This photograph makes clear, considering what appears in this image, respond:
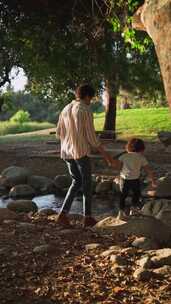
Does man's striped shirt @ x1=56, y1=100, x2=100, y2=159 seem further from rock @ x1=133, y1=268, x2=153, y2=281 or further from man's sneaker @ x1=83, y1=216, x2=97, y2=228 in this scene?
rock @ x1=133, y1=268, x2=153, y2=281

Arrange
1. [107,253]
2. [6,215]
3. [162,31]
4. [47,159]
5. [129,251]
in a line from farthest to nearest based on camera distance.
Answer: [47,159] → [6,215] → [129,251] → [107,253] → [162,31]

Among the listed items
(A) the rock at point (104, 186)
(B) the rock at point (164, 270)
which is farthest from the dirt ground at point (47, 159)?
(B) the rock at point (164, 270)

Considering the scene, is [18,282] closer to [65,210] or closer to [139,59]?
[65,210]

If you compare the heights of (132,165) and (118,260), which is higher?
(132,165)

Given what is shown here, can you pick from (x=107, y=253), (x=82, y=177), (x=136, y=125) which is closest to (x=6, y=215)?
(x=82, y=177)

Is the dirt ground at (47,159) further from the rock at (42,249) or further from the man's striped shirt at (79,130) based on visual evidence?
the rock at (42,249)

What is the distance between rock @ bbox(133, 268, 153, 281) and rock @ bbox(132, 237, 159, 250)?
3.85ft

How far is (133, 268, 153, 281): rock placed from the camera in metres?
5.07

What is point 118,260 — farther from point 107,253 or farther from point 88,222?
point 88,222

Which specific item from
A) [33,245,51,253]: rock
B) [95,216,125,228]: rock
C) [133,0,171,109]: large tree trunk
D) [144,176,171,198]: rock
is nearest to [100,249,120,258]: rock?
[33,245,51,253]: rock

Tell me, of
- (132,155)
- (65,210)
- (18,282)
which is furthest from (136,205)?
(18,282)

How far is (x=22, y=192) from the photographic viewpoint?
1530 cm

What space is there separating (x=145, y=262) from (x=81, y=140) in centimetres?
243

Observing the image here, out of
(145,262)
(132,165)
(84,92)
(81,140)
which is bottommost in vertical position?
(145,262)
